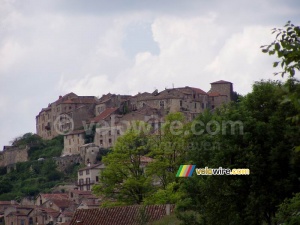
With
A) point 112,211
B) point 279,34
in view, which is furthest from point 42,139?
point 279,34

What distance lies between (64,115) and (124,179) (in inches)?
3704

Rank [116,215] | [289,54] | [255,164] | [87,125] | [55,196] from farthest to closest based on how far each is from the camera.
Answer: [87,125]
[55,196]
[116,215]
[255,164]
[289,54]

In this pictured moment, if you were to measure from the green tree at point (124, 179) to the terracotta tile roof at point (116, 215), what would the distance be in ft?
37.5

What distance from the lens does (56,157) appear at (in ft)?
453

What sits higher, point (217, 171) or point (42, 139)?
point (42, 139)

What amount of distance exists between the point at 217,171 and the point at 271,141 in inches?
81.3

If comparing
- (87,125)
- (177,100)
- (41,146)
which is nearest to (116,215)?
(177,100)

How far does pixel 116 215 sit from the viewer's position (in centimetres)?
4347

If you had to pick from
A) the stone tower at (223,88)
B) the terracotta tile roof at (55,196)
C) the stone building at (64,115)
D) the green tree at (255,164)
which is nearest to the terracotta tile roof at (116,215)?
the green tree at (255,164)

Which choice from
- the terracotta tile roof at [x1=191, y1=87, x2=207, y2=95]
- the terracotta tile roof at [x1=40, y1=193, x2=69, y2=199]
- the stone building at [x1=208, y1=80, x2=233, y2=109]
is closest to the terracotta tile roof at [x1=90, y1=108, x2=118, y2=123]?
the terracotta tile roof at [x1=191, y1=87, x2=207, y2=95]

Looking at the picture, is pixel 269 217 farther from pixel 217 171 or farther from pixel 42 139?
pixel 42 139

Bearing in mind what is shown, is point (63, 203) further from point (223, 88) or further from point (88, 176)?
point (223, 88)

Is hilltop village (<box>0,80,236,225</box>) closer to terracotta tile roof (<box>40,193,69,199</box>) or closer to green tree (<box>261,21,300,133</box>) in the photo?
terracotta tile roof (<box>40,193,69,199</box>)

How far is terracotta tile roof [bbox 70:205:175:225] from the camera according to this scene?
42812 mm
